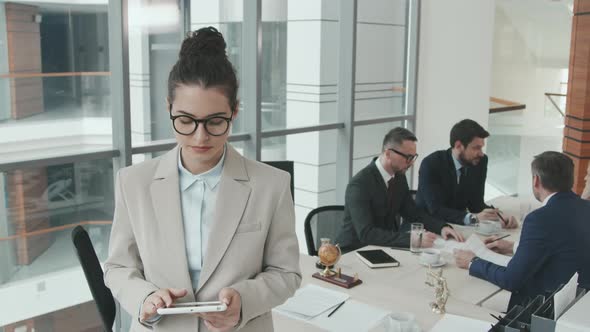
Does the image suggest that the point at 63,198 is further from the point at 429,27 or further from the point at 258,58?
the point at 429,27

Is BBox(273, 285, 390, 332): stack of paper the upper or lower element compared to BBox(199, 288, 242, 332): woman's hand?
lower

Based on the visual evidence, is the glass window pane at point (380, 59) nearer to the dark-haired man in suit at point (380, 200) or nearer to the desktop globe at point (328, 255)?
the dark-haired man in suit at point (380, 200)

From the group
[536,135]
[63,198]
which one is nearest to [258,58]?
[63,198]

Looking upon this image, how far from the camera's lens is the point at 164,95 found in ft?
13.4

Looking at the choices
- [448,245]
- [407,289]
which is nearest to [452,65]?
[448,245]

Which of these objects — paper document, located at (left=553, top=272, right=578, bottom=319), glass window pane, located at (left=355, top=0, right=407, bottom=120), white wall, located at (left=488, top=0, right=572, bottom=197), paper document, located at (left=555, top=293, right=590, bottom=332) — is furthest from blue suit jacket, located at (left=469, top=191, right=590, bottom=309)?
white wall, located at (left=488, top=0, right=572, bottom=197)

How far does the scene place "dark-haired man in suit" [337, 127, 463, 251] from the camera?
3.39 meters

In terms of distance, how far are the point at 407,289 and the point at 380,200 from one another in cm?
108

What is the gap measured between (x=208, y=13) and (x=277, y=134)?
118 cm

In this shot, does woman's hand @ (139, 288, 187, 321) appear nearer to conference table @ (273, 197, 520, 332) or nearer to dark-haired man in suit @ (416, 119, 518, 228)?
conference table @ (273, 197, 520, 332)

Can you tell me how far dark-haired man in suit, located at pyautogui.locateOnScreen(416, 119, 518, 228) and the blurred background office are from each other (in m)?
0.98

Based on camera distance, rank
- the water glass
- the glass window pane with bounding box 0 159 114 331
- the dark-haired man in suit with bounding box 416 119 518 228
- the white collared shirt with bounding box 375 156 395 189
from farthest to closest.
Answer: the dark-haired man in suit with bounding box 416 119 518 228 < the white collared shirt with bounding box 375 156 395 189 < the glass window pane with bounding box 0 159 114 331 < the water glass

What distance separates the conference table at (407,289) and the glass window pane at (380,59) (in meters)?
3.03

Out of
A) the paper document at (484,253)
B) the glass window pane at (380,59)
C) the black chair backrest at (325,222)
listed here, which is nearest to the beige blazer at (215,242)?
the paper document at (484,253)
